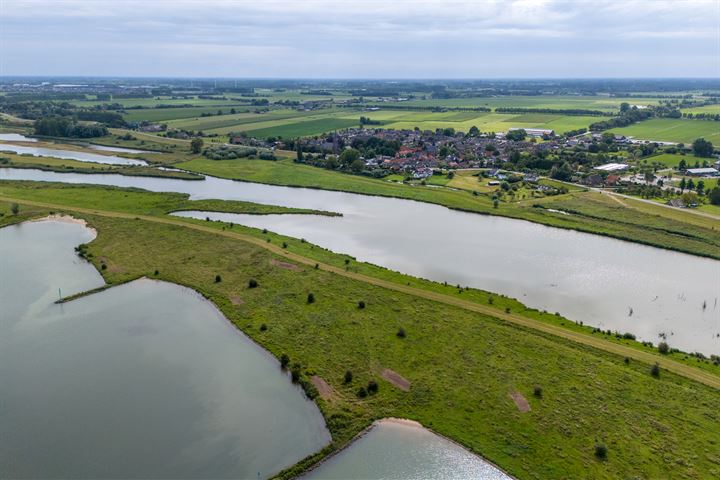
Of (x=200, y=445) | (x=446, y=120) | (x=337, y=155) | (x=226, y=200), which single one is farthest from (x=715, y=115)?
(x=200, y=445)

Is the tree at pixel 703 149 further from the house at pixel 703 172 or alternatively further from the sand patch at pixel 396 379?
the sand patch at pixel 396 379

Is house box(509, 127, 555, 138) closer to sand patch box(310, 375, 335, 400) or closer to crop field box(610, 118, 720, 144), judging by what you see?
crop field box(610, 118, 720, 144)

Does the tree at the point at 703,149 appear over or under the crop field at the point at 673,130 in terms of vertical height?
under

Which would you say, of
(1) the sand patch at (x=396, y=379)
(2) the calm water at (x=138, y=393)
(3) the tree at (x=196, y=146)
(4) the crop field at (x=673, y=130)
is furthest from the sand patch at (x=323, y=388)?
(4) the crop field at (x=673, y=130)

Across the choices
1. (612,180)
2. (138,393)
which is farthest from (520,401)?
(612,180)

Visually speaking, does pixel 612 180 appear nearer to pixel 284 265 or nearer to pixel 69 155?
pixel 284 265
